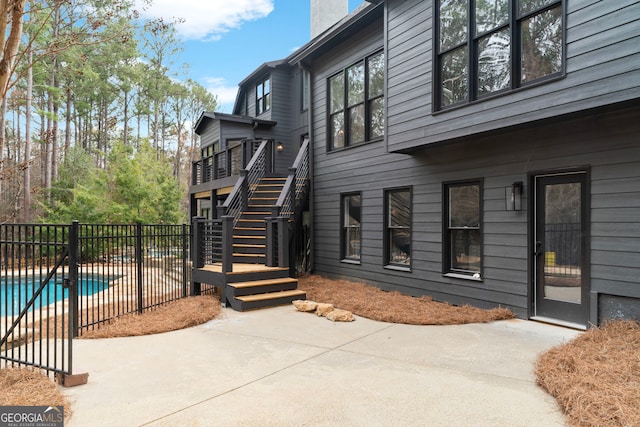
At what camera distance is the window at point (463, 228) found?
6.42m

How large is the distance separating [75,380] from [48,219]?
15.5 meters

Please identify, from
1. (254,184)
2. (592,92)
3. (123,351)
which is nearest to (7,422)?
(123,351)

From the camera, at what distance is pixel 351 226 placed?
9.23 metres

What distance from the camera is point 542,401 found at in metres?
3.11

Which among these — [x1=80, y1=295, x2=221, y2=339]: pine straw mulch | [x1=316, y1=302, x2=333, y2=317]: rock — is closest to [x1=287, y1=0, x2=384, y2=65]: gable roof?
[x1=316, y1=302, x2=333, y2=317]: rock

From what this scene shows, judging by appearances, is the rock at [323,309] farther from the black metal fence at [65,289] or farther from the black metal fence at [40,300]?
the black metal fence at [40,300]

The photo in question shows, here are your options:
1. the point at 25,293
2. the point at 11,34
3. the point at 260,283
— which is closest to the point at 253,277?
the point at 260,283

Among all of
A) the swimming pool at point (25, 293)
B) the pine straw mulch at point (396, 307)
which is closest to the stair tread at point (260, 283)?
the pine straw mulch at point (396, 307)

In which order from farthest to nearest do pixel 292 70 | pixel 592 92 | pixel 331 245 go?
pixel 292 70, pixel 331 245, pixel 592 92

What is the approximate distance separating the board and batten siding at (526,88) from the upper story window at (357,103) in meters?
1.19

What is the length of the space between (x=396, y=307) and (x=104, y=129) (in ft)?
95.5

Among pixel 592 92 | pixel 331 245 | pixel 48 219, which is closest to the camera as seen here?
pixel 592 92

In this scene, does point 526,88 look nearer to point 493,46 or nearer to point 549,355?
point 493,46

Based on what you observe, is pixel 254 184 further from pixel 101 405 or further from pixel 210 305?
pixel 101 405
